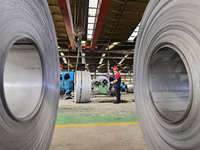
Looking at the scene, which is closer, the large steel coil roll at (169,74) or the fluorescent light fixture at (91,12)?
the large steel coil roll at (169,74)

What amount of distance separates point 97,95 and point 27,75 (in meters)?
6.71

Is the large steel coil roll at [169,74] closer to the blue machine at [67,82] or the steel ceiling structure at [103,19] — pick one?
the steel ceiling structure at [103,19]

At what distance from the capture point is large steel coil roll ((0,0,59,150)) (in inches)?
19.7

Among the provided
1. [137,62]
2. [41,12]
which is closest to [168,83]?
[137,62]

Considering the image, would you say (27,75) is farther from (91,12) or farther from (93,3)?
(91,12)

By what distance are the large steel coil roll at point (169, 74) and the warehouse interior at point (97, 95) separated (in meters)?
0.48

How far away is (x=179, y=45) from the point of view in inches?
21.4

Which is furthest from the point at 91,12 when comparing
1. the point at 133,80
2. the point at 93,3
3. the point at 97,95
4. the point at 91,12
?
the point at 133,80

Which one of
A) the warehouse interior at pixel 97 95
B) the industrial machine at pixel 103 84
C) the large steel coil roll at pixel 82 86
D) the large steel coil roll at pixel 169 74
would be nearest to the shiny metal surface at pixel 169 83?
the large steel coil roll at pixel 169 74

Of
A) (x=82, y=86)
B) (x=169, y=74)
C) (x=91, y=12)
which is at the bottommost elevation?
(x=82, y=86)

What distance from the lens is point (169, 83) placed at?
96 cm

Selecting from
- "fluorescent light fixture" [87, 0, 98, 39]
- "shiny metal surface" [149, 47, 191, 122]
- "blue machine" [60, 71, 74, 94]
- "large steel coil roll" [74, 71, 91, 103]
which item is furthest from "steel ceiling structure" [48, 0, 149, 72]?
"shiny metal surface" [149, 47, 191, 122]

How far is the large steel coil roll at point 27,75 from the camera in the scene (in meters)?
0.50

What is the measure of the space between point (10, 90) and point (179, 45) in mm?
936
